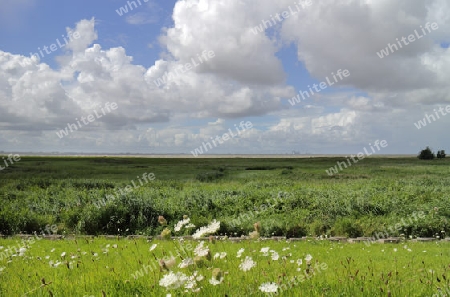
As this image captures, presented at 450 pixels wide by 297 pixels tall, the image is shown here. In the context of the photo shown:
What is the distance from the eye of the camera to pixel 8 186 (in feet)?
94.0

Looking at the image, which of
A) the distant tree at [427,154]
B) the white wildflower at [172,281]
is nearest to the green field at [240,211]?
the white wildflower at [172,281]

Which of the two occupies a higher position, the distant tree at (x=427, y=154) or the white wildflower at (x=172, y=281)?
the white wildflower at (x=172, y=281)

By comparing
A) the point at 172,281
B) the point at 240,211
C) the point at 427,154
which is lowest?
the point at 427,154

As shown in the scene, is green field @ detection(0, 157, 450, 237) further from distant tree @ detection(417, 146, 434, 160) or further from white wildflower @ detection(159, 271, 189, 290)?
distant tree @ detection(417, 146, 434, 160)

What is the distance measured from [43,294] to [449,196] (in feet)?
76.4

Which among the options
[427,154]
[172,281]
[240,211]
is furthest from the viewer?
[427,154]

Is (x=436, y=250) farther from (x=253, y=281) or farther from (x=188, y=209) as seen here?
(x=188, y=209)

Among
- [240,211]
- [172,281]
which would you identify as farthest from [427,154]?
[172,281]

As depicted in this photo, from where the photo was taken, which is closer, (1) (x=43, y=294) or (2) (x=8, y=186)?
(1) (x=43, y=294)

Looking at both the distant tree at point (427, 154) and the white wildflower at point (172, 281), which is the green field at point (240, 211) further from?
the distant tree at point (427, 154)

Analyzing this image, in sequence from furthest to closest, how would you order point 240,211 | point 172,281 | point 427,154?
point 427,154 < point 240,211 < point 172,281

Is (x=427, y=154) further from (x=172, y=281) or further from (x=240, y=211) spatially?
(x=172, y=281)

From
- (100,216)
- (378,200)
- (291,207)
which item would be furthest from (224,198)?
(378,200)

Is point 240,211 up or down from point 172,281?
down
